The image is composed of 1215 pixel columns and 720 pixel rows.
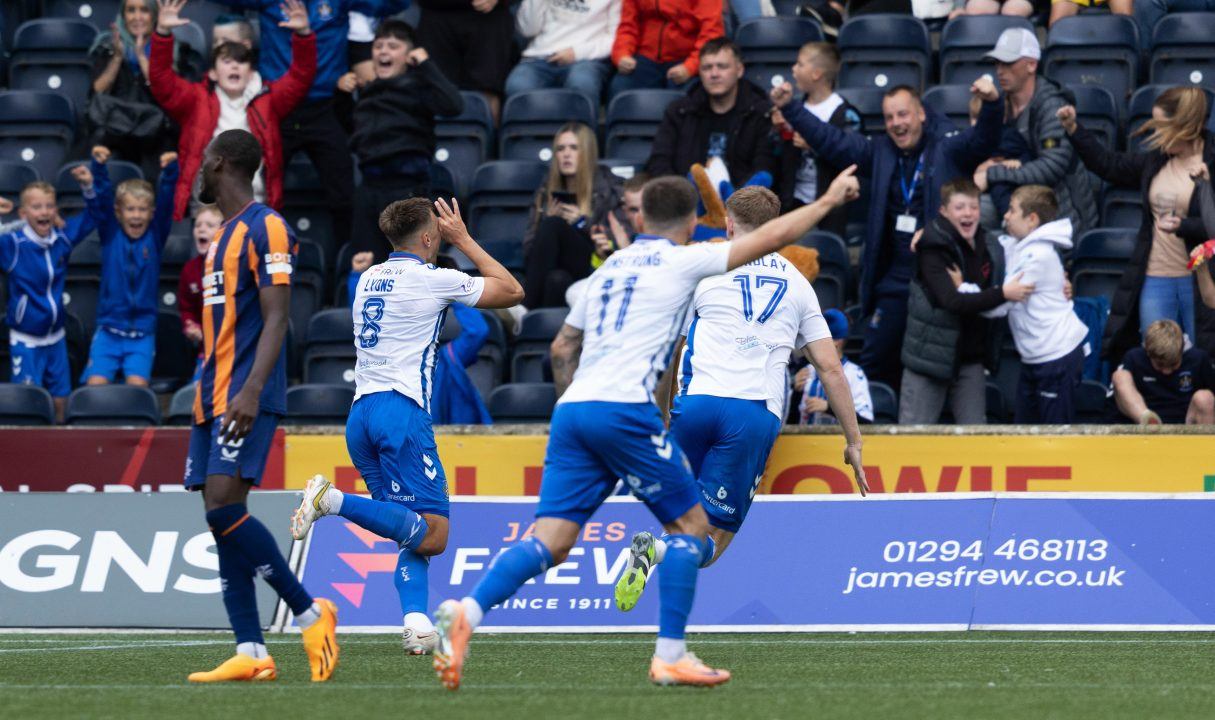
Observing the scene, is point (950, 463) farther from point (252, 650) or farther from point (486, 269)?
point (252, 650)

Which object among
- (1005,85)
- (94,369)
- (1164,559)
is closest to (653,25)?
(1005,85)

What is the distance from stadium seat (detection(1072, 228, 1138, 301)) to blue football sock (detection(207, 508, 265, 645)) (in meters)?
7.65

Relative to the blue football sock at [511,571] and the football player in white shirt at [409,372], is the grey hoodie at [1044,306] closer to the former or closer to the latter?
the football player in white shirt at [409,372]

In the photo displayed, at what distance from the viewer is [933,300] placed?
1162cm

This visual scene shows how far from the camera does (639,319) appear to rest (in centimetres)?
666

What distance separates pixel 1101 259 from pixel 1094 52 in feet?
6.75

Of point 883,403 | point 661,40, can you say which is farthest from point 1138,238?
point 661,40

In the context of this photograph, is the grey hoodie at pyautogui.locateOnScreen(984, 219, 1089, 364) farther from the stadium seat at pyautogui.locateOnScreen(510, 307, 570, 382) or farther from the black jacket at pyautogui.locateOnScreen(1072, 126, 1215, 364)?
the stadium seat at pyautogui.locateOnScreen(510, 307, 570, 382)

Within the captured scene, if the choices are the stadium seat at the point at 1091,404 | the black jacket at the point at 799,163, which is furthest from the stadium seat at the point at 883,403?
the black jacket at the point at 799,163

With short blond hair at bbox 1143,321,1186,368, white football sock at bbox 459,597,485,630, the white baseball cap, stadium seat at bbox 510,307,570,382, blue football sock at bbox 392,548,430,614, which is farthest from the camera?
stadium seat at bbox 510,307,570,382

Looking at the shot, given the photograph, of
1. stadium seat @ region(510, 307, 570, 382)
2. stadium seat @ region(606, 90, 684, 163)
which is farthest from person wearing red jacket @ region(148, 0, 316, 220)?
stadium seat @ region(606, 90, 684, 163)

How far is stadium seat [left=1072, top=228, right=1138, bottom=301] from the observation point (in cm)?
1273

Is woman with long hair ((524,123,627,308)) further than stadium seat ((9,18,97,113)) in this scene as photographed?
No

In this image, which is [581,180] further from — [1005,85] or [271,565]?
[271,565]
